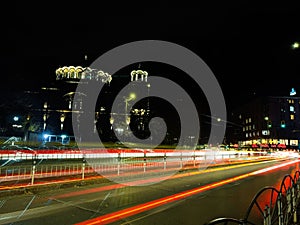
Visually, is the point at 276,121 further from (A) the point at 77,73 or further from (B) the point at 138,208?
(B) the point at 138,208

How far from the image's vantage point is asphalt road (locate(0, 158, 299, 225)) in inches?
252

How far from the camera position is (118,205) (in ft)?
25.5

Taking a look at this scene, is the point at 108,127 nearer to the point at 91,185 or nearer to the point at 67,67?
the point at 67,67

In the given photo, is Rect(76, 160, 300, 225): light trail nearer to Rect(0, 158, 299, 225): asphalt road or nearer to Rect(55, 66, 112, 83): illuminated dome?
Rect(0, 158, 299, 225): asphalt road

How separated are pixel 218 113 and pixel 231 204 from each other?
99.9ft

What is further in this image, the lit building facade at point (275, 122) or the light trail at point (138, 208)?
the lit building facade at point (275, 122)

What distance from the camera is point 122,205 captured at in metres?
7.80

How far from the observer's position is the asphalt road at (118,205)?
641 centimetres

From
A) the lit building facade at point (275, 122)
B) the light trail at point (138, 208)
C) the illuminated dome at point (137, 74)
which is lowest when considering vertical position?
the light trail at point (138, 208)

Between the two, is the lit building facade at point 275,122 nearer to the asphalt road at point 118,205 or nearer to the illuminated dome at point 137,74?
the illuminated dome at point 137,74

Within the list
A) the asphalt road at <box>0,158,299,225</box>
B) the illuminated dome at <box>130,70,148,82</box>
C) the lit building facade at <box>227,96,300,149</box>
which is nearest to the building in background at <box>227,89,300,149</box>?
the lit building facade at <box>227,96,300,149</box>

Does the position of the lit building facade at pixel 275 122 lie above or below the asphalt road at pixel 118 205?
above

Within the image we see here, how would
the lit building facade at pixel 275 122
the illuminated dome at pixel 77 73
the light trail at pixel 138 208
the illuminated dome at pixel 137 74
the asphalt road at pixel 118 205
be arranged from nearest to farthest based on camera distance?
the light trail at pixel 138 208, the asphalt road at pixel 118 205, the illuminated dome at pixel 77 73, the lit building facade at pixel 275 122, the illuminated dome at pixel 137 74

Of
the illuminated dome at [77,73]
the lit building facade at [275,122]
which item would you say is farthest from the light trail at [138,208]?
the illuminated dome at [77,73]
